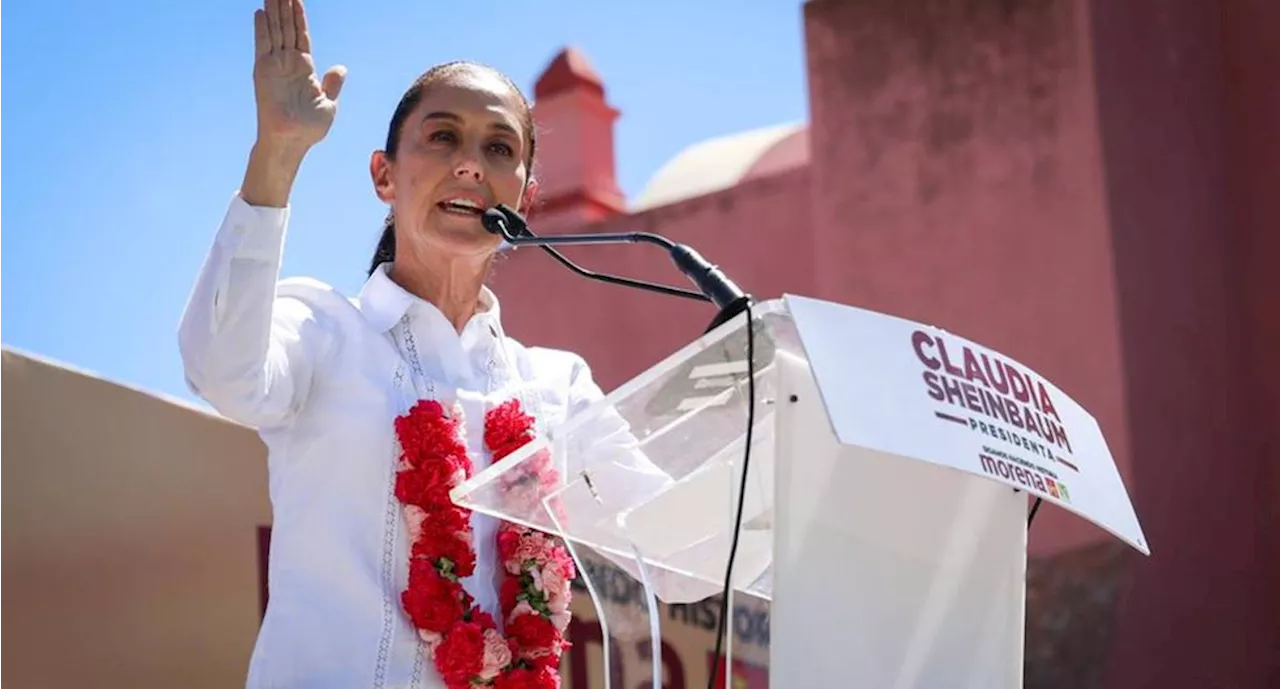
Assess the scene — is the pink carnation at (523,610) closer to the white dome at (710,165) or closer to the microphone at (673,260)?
the microphone at (673,260)

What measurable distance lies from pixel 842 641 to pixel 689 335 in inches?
177

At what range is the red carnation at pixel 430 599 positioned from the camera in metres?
1.75

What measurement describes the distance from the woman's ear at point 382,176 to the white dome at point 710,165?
4889 mm

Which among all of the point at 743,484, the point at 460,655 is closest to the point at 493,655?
the point at 460,655

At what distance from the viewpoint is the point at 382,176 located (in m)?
2.12

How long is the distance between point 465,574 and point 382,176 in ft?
2.07

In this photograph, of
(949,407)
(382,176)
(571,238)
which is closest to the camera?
(949,407)

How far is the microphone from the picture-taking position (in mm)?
1502

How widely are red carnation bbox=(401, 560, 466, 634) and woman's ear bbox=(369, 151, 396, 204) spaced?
594 millimetres

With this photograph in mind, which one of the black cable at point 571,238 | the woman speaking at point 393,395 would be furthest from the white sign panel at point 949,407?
the woman speaking at point 393,395

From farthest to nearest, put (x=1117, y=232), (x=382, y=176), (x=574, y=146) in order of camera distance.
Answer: (x=574, y=146) → (x=1117, y=232) → (x=382, y=176)

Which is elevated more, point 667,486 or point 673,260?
point 673,260

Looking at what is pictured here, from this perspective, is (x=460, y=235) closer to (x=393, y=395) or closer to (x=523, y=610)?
(x=393, y=395)

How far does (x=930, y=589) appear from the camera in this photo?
1.52m
